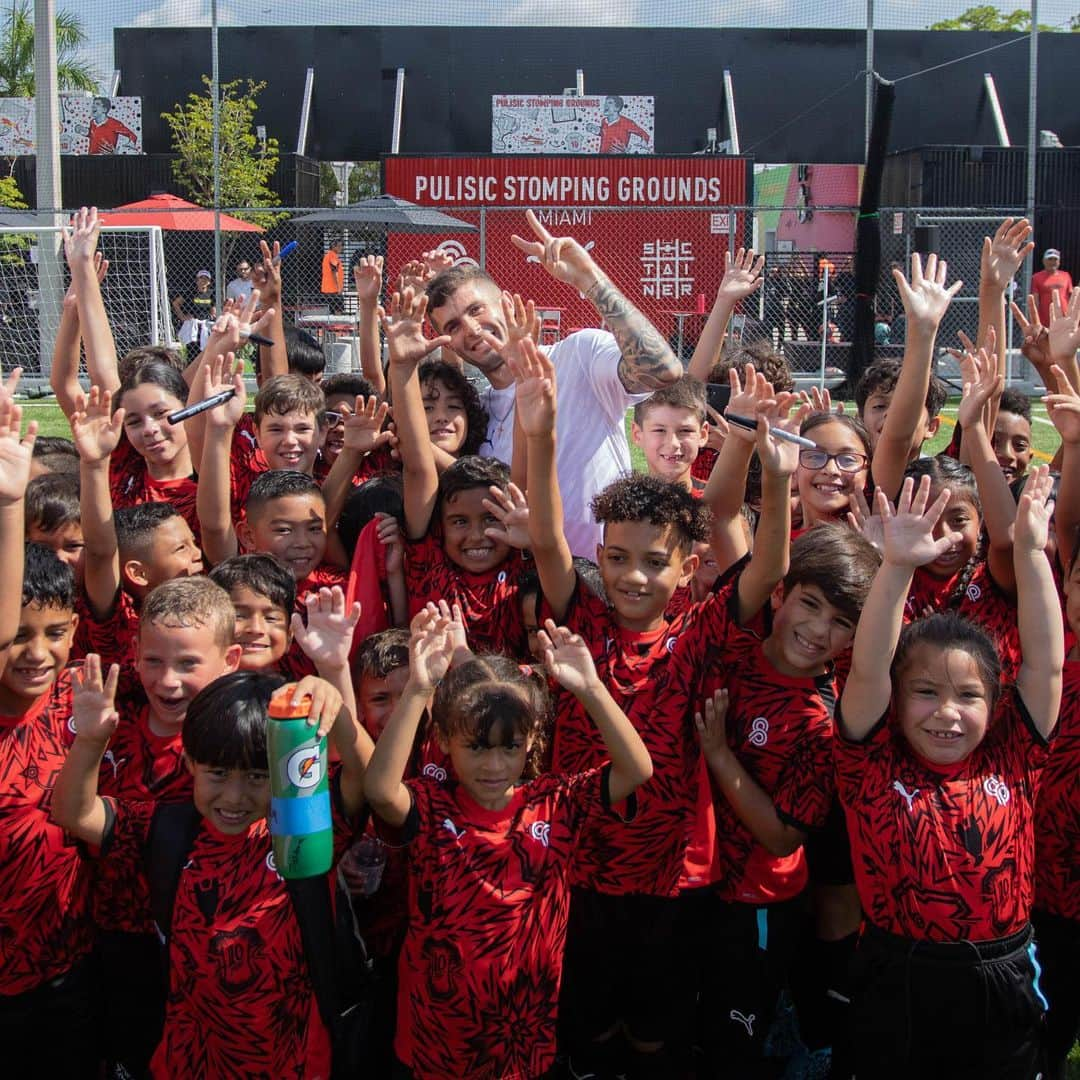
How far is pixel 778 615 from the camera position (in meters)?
3.24

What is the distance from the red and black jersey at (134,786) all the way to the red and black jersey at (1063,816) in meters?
2.11

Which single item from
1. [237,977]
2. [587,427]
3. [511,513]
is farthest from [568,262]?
[237,977]

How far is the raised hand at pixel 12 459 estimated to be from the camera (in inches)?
114

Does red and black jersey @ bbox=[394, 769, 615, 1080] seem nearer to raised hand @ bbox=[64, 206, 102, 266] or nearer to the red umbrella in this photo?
raised hand @ bbox=[64, 206, 102, 266]

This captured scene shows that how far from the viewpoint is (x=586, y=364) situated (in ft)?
13.0

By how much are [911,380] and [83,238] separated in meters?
3.10

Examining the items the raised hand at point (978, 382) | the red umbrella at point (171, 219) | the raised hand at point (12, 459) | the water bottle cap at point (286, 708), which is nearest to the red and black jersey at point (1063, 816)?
the raised hand at point (978, 382)

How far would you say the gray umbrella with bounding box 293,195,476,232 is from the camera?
1470 cm

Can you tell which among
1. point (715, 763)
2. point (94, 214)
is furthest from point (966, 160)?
point (715, 763)

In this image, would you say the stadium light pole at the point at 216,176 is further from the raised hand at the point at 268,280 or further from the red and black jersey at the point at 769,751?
the red and black jersey at the point at 769,751

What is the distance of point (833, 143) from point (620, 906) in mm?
25242

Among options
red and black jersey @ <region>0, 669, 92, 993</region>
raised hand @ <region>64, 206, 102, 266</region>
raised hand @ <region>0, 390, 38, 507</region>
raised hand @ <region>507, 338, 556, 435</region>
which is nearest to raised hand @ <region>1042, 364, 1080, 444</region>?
raised hand @ <region>507, 338, 556, 435</region>

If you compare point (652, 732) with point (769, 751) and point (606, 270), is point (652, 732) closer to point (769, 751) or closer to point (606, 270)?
point (769, 751)

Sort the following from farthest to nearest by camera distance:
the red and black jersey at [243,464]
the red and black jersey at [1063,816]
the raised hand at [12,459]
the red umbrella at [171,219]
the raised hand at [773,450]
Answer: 1. the red umbrella at [171,219]
2. the red and black jersey at [243,464]
3. the raised hand at [773,450]
4. the red and black jersey at [1063,816]
5. the raised hand at [12,459]
